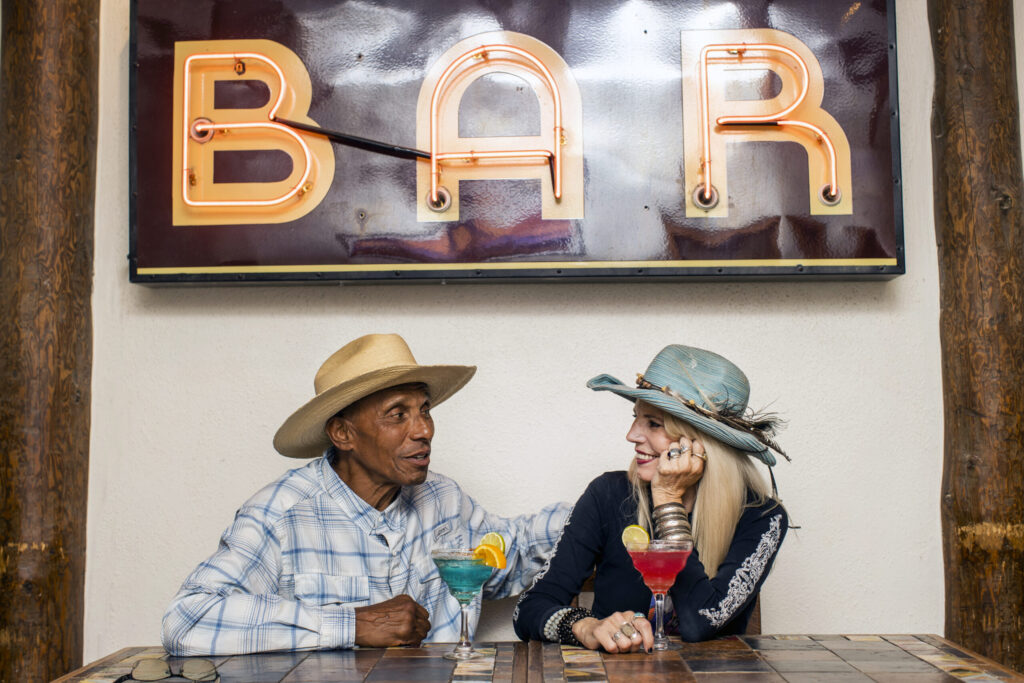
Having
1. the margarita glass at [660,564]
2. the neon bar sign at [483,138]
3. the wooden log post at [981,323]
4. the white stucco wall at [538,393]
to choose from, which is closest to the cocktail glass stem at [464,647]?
the margarita glass at [660,564]

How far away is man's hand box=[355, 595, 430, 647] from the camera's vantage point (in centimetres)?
230

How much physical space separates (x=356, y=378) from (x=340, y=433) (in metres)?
0.25

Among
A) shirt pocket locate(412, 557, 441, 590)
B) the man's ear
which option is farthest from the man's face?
shirt pocket locate(412, 557, 441, 590)

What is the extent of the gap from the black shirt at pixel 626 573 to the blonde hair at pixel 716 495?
32 mm

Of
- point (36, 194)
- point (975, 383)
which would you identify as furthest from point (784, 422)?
point (36, 194)

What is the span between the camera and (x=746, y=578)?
237cm

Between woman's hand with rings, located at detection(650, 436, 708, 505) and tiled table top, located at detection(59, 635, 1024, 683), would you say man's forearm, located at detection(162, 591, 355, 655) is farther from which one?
woman's hand with rings, located at detection(650, 436, 708, 505)

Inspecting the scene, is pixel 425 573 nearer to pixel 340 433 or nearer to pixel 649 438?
pixel 340 433

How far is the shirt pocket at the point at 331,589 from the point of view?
2.58 metres

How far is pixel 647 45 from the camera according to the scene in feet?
10.4

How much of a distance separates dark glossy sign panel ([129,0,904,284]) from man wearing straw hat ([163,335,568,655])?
57 centimetres

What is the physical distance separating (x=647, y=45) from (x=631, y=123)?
0.88 feet

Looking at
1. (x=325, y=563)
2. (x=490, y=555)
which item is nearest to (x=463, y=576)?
(x=490, y=555)

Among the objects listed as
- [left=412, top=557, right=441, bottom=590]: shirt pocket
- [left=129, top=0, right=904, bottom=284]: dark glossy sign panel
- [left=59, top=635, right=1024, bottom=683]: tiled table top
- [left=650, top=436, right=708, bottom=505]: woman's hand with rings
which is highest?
[left=129, top=0, right=904, bottom=284]: dark glossy sign panel
